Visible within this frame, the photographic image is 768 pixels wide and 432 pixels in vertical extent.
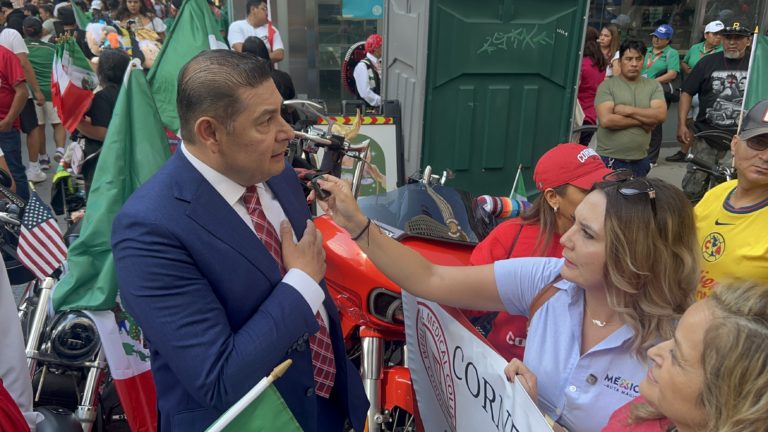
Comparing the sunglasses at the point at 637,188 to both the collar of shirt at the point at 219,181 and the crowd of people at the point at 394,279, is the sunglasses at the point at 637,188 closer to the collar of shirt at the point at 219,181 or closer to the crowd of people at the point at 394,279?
the crowd of people at the point at 394,279

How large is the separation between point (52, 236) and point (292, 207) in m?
1.56

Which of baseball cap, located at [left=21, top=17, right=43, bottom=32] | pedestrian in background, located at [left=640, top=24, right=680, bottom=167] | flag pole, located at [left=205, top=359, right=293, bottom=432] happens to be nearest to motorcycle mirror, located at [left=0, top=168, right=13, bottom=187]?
flag pole, located at [left=205, top=359, right=293, bottom=432]

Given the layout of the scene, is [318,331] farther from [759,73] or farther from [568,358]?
[759,73]

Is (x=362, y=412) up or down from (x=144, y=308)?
down

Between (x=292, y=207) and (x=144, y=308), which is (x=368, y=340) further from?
(x=144, y=308)

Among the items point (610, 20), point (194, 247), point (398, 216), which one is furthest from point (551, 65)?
point (610, 20)

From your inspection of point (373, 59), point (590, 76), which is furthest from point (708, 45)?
point (373, 59)

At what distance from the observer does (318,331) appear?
207cm

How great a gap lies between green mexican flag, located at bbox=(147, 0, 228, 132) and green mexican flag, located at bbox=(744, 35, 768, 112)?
3.87 m

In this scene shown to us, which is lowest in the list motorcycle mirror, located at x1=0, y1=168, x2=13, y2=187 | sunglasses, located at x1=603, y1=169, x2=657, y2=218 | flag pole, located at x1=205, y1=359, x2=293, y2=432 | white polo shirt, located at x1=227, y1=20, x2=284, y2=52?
motorcycle mirror, located at x1=0, y1=168, x2=13, y2=187

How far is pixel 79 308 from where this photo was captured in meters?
2.88

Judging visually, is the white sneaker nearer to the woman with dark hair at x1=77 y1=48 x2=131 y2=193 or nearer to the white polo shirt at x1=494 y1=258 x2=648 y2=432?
the woman with dark hair at x1=77 y1=48 x2=131 y2=193

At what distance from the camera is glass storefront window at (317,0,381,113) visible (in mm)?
9953

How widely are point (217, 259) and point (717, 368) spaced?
1.21m
